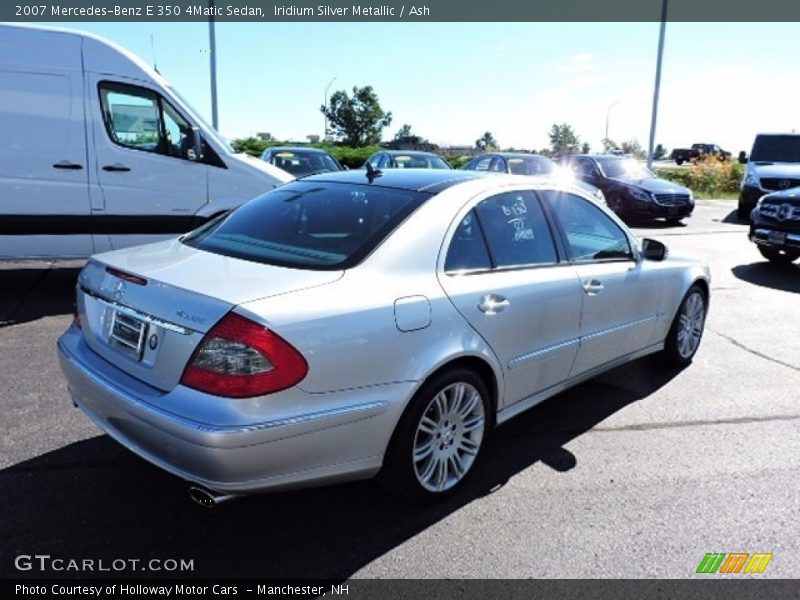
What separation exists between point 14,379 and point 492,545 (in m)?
3.43

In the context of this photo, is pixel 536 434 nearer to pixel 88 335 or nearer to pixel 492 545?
pixel 492 545

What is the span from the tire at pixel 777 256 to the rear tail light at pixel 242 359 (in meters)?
9.49

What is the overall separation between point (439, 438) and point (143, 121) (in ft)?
17.5

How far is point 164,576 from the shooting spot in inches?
98.2

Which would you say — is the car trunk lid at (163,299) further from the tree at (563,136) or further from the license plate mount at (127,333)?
the tree at (563,136)

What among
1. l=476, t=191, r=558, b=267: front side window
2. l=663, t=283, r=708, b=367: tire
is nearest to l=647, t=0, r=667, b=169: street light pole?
l=663, t=283, r=708, b=367: tire

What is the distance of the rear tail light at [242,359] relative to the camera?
2.35 metres

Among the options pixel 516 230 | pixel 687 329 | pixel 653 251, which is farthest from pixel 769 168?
pixel 516 230

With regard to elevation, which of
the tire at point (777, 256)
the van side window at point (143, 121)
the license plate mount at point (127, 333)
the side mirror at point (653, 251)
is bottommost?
the tire at point (777, 256)

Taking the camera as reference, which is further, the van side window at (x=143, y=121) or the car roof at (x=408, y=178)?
the van side window at (x=143, y=121)

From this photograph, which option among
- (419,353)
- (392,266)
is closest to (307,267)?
(392,266)

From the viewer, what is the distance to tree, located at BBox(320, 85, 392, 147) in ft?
190

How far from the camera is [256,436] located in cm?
234

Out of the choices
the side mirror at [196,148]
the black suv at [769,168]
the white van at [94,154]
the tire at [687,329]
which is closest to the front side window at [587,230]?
the tire at [687,329]
